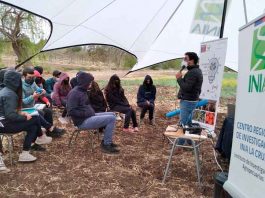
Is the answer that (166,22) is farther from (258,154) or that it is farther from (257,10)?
(258,154)

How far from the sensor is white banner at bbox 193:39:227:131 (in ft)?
16.3

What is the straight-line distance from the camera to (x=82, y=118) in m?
5.34

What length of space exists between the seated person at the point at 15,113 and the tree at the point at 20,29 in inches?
515

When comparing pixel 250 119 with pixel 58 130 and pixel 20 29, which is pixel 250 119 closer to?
pixel 58 130

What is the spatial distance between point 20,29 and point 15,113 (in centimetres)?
1513

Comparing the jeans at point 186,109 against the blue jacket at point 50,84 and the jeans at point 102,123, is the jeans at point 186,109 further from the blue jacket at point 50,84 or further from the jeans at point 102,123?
the blue jacket at point 50,84

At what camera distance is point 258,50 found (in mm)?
1866

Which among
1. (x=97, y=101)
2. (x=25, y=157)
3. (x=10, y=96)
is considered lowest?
(x=25, y=157)

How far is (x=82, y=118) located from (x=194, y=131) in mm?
1948

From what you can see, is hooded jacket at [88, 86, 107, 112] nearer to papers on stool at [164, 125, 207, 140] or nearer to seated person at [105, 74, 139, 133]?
seated person at [105, 74, 139, 133]

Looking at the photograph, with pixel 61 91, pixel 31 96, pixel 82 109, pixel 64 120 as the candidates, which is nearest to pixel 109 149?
pixel 82 109

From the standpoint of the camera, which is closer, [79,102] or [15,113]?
[15,113]

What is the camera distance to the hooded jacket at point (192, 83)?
5199 mm

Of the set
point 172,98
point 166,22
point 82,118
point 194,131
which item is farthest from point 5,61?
point 194,131
